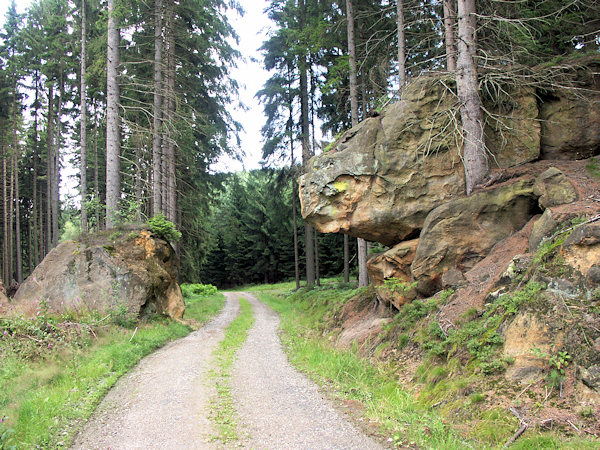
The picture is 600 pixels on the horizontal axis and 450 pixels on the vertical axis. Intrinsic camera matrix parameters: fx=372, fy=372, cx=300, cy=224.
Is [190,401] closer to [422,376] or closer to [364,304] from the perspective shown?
[422,376]

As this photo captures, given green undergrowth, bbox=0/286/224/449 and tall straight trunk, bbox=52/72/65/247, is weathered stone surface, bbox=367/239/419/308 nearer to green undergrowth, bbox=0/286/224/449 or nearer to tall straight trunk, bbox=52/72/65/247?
green undergrowth, bbox=0/286/224/449

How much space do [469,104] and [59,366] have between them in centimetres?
962

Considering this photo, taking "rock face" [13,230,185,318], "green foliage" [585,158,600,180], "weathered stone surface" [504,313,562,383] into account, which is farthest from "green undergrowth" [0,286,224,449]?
"green foliage" [585,158,600,180]

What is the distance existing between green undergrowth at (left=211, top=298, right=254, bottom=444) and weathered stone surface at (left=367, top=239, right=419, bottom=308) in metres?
3.75

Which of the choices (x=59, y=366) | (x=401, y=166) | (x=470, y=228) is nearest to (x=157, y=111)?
(x=401, y=166)

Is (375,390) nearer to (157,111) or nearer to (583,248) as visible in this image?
(583,248)

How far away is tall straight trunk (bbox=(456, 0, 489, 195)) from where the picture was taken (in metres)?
7.90

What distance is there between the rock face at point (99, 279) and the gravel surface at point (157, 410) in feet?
10.3

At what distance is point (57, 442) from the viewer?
4219mm

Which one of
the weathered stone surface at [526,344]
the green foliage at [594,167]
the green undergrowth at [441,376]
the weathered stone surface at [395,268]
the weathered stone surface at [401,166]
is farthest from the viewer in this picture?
the weathered stone surface at [401,166]

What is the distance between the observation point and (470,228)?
286 inches

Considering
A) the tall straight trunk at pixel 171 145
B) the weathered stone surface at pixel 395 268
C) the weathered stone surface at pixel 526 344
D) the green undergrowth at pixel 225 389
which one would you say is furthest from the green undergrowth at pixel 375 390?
the tall straight trunk at pixel 171 145

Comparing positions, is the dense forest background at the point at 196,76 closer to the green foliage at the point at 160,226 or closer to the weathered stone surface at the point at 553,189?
the green foliage at the point at 160,226

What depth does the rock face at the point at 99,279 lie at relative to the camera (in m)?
10.2
